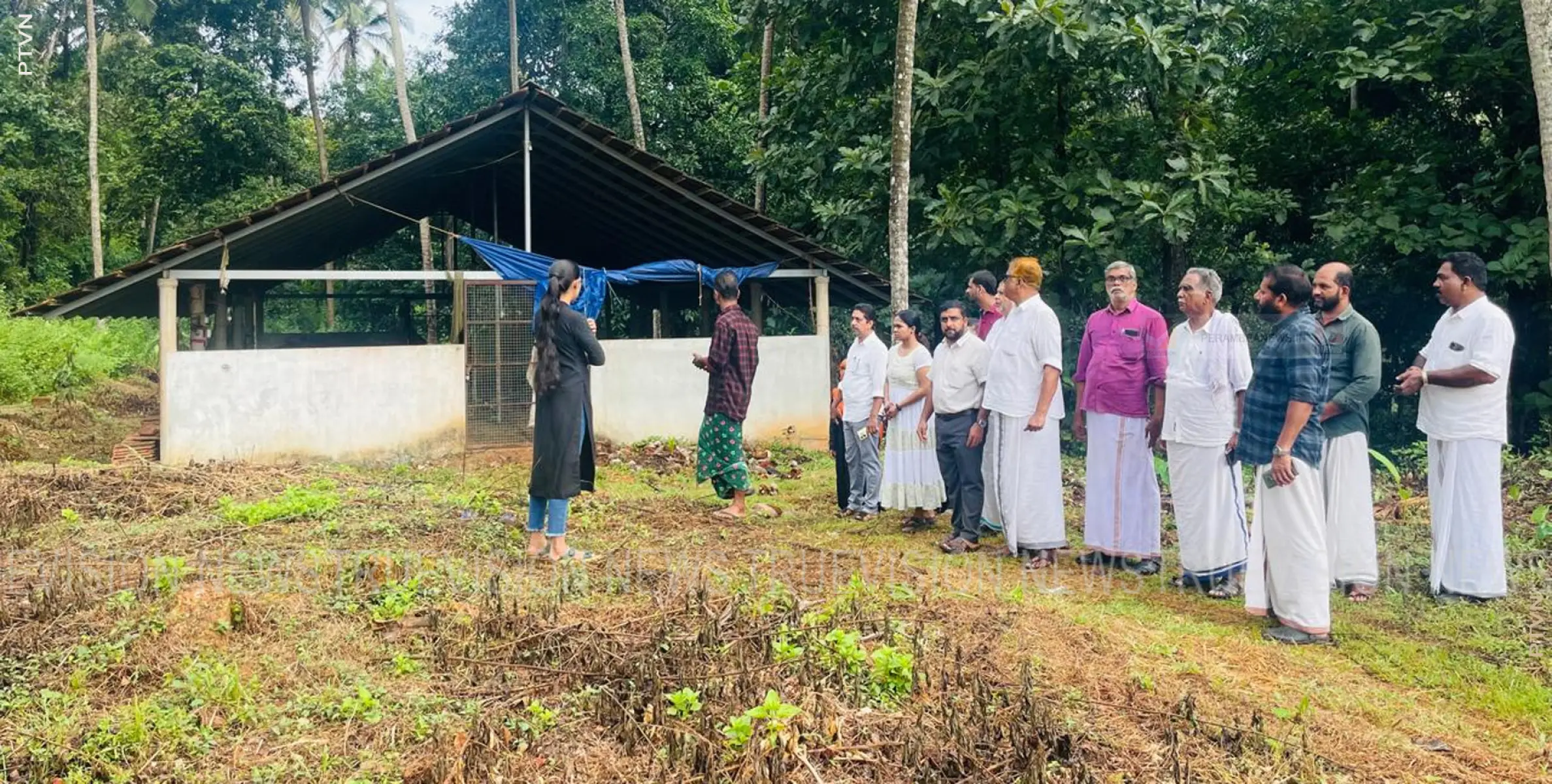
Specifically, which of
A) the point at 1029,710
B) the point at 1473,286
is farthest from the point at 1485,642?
the point at 1029,710

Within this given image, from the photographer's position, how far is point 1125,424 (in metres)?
5.83

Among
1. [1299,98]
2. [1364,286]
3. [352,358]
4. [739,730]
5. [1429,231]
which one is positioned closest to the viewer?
[739,730]

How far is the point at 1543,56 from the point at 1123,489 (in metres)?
3.96

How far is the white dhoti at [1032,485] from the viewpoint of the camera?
19.8 ft

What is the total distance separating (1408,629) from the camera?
4777 millimetres

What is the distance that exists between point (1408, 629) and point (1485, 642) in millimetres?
309

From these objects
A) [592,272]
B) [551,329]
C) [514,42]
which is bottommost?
[551,329]

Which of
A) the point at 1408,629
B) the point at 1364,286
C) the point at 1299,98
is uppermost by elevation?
the point at 1299,98

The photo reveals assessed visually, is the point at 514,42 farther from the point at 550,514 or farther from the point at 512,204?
the point at 550,514

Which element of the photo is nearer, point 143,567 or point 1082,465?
point 143,567

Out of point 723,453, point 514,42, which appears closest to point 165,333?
point 723,453

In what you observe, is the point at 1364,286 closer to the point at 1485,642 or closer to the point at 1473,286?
the point at 1473,286

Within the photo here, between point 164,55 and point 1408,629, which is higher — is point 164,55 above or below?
above

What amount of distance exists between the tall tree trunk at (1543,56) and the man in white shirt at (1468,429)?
2.06 meters
